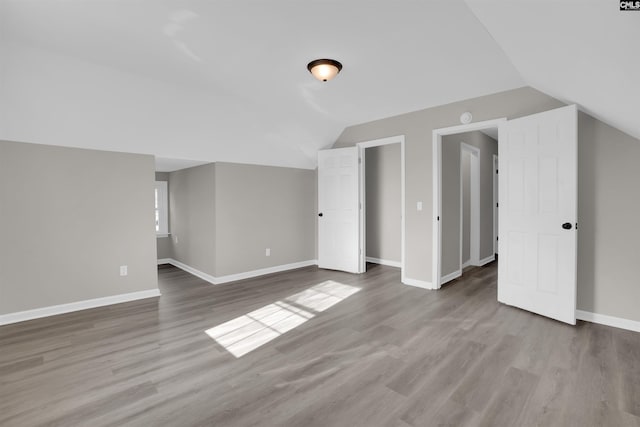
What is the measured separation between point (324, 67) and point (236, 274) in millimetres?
3304

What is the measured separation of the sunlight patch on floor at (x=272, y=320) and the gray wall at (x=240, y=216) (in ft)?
4.44

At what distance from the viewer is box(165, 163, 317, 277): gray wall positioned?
15.6 feet

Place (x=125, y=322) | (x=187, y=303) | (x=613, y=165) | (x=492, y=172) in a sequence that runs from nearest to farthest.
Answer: (x=613, y=165)
(x=125, y=322)
(x=187, y=303)
(x=492, y=172)

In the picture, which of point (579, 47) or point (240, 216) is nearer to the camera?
point (579, 47)

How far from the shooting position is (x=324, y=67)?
3.04m

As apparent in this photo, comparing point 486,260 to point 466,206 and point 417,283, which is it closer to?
point 466,206

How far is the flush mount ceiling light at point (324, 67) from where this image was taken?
3.02m

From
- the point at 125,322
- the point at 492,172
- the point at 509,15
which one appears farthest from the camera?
the point at 492,172

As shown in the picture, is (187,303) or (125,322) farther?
(187,303)

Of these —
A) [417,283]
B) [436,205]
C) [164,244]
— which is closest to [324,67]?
[436,205]

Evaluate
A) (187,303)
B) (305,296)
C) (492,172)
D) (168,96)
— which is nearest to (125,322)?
(187,303)

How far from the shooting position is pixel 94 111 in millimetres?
3266

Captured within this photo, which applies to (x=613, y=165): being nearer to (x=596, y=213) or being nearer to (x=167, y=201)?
(x=596, y=213)

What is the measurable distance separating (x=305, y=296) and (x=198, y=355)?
171cm
